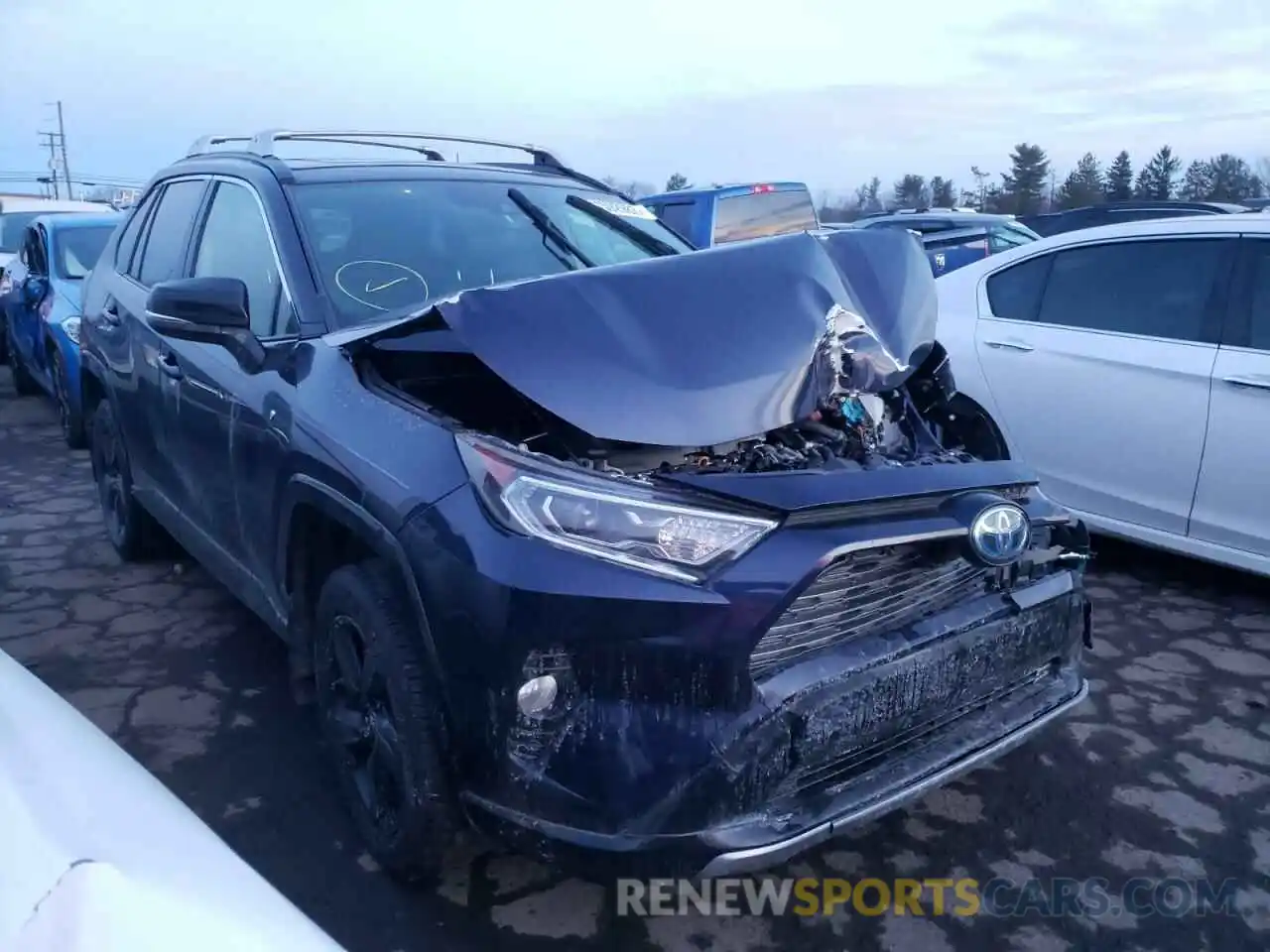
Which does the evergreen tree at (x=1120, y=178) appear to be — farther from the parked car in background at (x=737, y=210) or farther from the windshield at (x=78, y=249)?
the windshield at (x=78, y=249)

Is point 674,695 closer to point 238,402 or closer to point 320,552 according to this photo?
point 320,552

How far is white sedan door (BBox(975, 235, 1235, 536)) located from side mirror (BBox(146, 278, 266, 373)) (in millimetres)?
3428

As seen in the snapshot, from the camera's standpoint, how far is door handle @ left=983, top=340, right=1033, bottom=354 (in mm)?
4992

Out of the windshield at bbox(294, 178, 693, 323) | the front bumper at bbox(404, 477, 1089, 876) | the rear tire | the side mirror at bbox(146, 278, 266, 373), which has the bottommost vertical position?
the rear tire

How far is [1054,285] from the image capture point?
5055 mm

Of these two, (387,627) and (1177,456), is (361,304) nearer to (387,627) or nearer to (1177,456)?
(387,627)

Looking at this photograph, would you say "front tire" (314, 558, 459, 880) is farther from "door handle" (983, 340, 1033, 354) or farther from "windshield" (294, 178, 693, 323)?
"door handle" (983, 340, 1033, 354)

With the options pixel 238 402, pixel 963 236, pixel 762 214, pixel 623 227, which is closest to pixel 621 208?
pixel 623 227

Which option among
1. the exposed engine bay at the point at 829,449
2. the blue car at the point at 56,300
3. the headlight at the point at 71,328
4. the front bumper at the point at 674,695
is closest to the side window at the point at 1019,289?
the exposed engine bay at the point at 829,449

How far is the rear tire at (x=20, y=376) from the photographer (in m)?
9.74

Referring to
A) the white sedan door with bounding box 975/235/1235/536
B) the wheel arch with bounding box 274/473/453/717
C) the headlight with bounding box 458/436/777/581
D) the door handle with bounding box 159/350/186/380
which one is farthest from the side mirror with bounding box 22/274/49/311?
the headlight with bounding box 458/436/777/581

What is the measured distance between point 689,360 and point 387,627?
93 cm

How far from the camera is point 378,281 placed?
3258mm

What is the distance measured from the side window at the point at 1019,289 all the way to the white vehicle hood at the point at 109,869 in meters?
4.53
